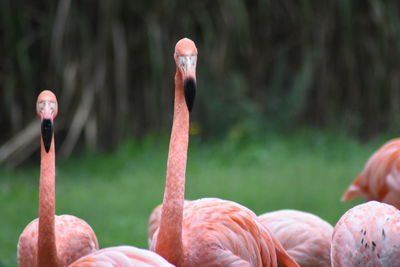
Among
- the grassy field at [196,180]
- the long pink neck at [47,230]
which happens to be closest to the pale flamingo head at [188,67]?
the long pink neck at [47,230]

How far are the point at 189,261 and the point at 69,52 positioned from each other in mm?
5434

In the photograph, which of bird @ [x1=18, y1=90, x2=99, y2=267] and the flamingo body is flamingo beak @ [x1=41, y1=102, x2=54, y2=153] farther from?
the flamingo body

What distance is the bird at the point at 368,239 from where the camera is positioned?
152 inches

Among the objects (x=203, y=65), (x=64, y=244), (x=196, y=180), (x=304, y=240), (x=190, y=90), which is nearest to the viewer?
(x=190, y=90)

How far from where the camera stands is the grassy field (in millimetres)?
6832

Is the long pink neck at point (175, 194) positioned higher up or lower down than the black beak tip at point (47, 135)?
lower down

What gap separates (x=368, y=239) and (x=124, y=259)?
1287mm

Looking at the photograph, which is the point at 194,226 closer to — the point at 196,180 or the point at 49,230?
the point at 49,230

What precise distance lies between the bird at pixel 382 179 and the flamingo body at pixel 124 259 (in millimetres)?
1949

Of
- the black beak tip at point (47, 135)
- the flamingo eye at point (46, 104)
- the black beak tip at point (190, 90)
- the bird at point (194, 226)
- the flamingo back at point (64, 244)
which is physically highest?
the black beak tip at point (190, 90)

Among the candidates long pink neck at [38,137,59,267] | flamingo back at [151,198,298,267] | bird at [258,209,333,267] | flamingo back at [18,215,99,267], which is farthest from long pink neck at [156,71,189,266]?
bird at [258,209,333,267]

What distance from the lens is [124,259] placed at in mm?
3299

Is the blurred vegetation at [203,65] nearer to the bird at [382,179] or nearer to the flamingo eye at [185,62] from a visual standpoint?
the bird at [382,179]

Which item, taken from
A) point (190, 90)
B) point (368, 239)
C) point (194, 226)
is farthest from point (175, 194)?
point (368, 239)
